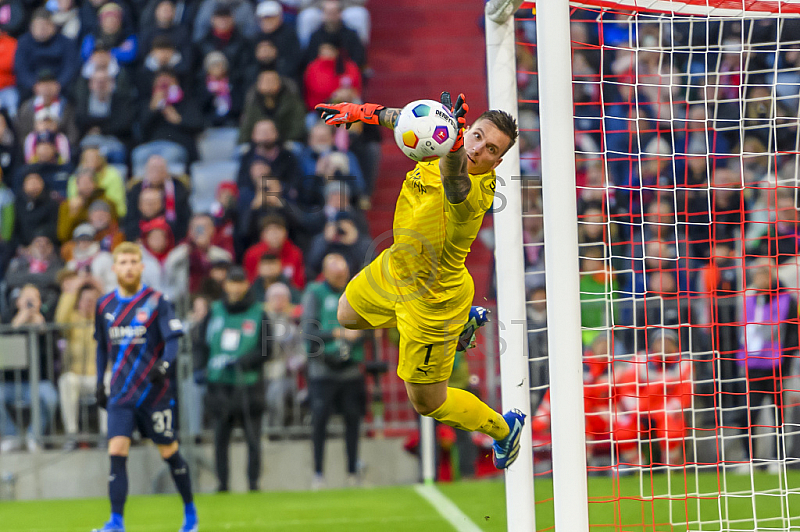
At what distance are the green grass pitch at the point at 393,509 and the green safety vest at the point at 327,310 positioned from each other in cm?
132

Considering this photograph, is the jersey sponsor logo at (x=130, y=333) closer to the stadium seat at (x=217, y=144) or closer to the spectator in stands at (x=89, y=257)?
the spectator in stands at (x=89, y=257)

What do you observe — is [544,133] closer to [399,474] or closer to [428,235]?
[428,235]

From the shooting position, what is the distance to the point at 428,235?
452cm

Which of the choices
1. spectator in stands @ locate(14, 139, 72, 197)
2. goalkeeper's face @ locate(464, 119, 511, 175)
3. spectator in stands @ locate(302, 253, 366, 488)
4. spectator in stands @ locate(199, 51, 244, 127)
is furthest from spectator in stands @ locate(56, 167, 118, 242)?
goalkeeper's face @ locate(464, 119, 511, 175)

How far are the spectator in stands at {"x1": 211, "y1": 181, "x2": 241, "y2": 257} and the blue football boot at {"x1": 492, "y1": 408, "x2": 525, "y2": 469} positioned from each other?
18.9 ft

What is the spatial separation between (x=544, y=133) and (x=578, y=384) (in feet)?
3.71

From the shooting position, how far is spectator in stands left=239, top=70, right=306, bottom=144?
1052 centimetres

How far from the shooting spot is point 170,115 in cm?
1082

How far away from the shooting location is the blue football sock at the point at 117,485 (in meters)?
6.26

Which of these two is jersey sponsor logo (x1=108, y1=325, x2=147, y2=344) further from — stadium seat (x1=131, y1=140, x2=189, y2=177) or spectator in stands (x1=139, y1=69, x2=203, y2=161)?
spectator in stands (x1=139, y1=69, x2=203, y2=161)

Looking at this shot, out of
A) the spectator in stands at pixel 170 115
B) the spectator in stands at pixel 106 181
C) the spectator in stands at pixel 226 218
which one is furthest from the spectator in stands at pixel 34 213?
the spectator in stands at pixel 226 218

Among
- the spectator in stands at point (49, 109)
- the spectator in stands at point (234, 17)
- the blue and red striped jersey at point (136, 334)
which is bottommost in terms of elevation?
the blue and red striped jersey at point (136, 334)

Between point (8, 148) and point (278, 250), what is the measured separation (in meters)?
3.74

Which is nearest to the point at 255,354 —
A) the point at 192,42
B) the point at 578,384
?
the point at 192,42
